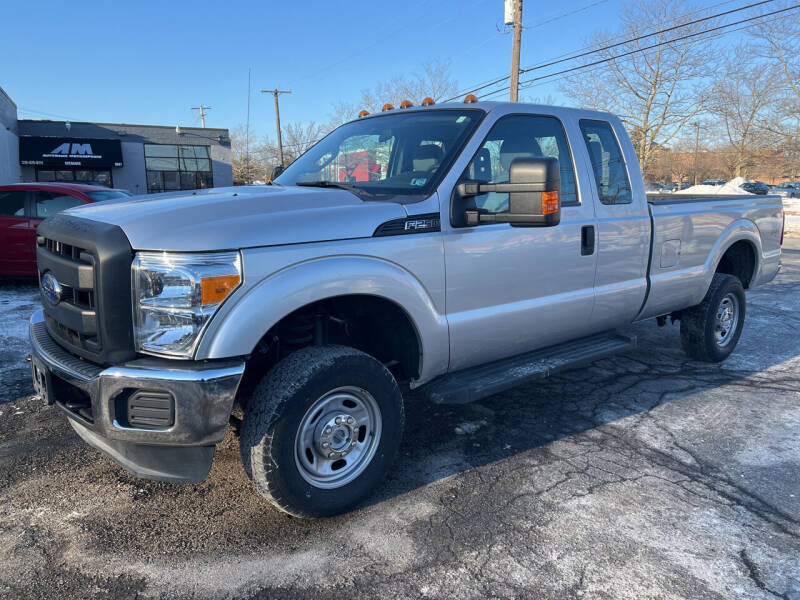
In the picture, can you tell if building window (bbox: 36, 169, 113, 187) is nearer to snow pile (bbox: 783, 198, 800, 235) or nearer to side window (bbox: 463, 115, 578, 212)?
snow pile (bbox: 783, 198, 800, 235)

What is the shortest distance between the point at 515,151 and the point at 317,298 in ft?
5.98

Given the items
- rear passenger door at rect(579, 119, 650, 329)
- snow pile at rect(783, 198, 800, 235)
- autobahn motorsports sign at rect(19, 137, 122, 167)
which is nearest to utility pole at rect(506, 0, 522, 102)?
snow pile at rect(783, 198, 800, 235)

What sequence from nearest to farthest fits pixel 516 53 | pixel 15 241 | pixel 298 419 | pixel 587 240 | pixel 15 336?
1. pixel 298 419
2. pixel 587 240
3. pixel 15 336
4. pixel 15 241
5. pixel 516 53

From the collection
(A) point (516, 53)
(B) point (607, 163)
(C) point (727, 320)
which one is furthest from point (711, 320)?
(A) point (516, 53)

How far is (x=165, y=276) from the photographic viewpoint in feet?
8.09

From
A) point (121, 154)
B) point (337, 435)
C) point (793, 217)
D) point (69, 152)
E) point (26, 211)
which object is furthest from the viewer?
point (121, 154)

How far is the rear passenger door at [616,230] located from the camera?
418 cm

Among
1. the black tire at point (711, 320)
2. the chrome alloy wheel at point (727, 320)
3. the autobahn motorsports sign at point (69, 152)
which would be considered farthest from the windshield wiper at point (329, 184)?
the autobahn motorsports sign at point (69, 152)

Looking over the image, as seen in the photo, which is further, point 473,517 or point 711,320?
point 711,320

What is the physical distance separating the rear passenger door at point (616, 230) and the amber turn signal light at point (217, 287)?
2.62 m

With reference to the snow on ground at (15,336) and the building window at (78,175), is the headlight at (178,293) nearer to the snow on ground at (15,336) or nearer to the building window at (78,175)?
the snow on ground at (15,336)

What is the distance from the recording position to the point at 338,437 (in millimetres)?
2955

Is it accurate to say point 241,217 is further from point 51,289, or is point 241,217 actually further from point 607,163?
point 607,163

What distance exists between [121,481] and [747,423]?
4.09 m
